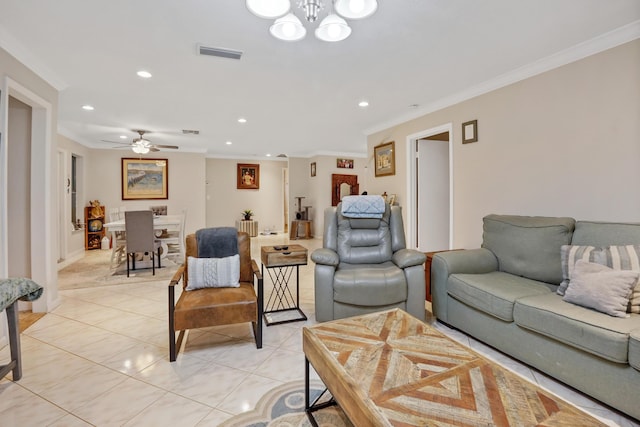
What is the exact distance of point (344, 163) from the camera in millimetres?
8289

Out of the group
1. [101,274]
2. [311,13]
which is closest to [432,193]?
[311,13]

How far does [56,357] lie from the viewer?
2.21 meters

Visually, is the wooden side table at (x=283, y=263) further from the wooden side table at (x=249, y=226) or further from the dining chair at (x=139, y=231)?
the wooden side table at (x=249, y=226)

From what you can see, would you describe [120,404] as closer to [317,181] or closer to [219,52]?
[219,52]

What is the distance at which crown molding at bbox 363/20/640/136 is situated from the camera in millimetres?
2236

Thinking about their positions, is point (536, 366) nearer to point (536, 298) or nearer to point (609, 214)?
point (536, 298)

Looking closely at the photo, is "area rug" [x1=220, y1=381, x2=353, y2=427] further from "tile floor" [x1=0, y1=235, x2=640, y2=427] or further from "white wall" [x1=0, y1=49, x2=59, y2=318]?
"white wall" [x1=0, y1=49, x2=59, y2=318]

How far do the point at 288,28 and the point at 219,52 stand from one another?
35.1 inches

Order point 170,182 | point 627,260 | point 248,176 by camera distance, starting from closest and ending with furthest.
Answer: point 627,260, point 170,182, point 248,176

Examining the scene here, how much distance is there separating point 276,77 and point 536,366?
3.22 m

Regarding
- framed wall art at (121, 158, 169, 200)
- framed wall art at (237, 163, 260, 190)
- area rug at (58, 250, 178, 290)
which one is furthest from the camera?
framed wall art at (237, 163, 260, 190)

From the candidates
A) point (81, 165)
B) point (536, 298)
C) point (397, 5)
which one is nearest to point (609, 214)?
point (536, 298)

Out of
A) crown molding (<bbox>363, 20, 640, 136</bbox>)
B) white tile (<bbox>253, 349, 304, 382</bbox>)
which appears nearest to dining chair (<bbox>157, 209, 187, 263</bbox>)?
white tile (<bbox>253, 349, 304, 382</bbox>)

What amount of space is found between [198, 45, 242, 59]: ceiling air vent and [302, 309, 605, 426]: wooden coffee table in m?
2.30
